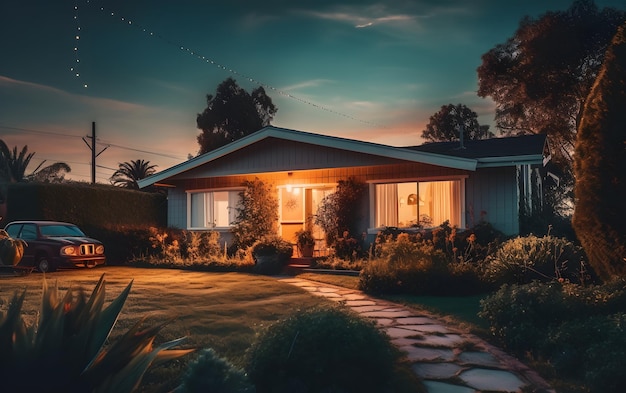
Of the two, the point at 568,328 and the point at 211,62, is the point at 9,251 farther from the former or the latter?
the point at 211,62

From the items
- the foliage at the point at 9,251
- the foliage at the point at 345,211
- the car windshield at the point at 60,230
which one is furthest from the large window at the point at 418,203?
the foliage at the point at 9,251

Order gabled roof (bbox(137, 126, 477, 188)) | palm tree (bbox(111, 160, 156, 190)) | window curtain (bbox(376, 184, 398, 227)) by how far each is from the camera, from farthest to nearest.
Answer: palm tree (bbox(111, 160, 156, 190)) → window curtain (bbox(376, 184, 398, 227)) → gabled roof (bbox(137, 126, 477, 188))

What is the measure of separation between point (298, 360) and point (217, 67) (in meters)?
13.6

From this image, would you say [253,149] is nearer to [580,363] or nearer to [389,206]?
[389,206]

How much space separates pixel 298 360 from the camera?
4234mm

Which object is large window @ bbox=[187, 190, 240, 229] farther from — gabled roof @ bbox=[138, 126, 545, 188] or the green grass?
the green grass

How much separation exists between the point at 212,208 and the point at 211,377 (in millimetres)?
16080

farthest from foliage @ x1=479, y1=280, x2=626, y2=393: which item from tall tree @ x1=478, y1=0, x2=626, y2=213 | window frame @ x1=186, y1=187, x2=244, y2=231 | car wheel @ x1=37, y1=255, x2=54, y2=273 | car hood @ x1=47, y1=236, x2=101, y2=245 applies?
tall tree @ x1=478, y1=0, x2=626, y2=213

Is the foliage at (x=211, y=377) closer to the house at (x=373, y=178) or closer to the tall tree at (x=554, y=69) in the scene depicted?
the house at (x=373, y=178)

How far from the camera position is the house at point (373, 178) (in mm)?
14164

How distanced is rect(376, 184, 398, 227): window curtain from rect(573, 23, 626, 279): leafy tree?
817cm

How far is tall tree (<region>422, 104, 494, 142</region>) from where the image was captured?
3742cm

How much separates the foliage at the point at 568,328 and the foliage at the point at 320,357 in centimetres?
176

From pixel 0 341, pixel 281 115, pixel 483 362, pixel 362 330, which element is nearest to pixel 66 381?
pixel 0 341
